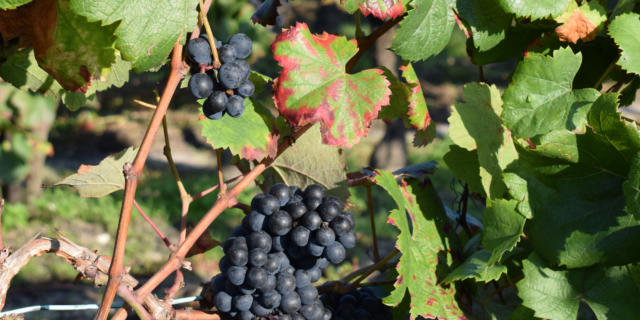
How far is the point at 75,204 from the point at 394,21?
4.18m

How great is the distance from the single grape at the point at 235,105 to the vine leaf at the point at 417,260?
199mm

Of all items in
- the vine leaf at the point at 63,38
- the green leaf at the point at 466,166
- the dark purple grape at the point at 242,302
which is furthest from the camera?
the green leaf at the point at 466,166

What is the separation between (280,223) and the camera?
2.58 ft

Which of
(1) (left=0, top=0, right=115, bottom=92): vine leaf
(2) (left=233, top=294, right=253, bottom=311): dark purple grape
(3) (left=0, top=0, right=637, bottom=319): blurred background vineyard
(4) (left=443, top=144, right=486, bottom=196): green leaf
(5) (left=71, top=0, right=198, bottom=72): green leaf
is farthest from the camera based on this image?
(3) (left=0, top=0, right=637, bottom=319): blurred background vineyard

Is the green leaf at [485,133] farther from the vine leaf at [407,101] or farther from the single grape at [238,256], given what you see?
the single grape at [238,256]

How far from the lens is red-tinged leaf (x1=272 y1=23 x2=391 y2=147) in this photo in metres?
0.74

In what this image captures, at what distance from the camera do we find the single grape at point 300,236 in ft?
2.60

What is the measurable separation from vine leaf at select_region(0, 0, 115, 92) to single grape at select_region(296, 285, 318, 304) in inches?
15.4

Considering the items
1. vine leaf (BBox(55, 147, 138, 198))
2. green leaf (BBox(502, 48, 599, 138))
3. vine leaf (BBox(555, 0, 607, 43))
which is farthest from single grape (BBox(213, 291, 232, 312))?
vine leaf (BBox(555, 0, 607, 43))

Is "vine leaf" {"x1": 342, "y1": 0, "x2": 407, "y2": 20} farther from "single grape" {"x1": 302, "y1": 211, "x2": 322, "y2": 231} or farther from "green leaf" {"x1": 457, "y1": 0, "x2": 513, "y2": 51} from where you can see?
"single grape" {"x1": 302, "y1": 211, "x2": 322, "y2": 231}

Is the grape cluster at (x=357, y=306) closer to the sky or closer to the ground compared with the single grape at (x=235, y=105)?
closer to the ground

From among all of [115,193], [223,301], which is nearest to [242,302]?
[223,301]

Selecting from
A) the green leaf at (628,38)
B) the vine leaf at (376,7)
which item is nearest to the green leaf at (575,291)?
the green leaf at (628,38)

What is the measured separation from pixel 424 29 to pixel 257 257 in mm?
369
